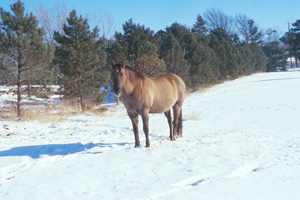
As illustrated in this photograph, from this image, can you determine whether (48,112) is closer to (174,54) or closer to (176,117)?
(176,117)

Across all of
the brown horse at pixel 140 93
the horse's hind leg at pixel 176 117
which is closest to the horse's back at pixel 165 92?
the brown horse at pixel 140 93

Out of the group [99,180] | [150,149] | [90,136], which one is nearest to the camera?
[99,180]

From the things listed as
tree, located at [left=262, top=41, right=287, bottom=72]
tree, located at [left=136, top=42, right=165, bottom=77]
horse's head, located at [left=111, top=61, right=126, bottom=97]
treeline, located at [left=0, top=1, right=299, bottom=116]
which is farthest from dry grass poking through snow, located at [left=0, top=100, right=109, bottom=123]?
tree, located at [left=262, top=41, right=287, bottom=72]

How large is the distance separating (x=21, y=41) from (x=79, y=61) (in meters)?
3.26

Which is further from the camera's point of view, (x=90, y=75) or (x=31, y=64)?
(x=90, y=75)

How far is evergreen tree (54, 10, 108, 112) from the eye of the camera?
12.0 metres

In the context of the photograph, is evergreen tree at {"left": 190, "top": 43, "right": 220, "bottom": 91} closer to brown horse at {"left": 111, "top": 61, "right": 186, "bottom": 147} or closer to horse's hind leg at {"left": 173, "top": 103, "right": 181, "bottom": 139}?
horse's hind leg at {"left": 173, "top": 103, "right": 181, "bottom": 139}

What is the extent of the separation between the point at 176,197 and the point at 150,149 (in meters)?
2.08

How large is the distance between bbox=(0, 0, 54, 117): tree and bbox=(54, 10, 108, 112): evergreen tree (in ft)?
6.99

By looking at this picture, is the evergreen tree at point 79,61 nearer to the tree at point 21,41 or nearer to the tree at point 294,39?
the tree at point 21,41

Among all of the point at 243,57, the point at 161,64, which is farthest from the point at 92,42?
the point at 243,57

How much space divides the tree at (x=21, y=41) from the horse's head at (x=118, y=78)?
7362 millimetres

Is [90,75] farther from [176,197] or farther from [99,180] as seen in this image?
[176,197]

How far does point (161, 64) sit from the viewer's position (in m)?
16.0
